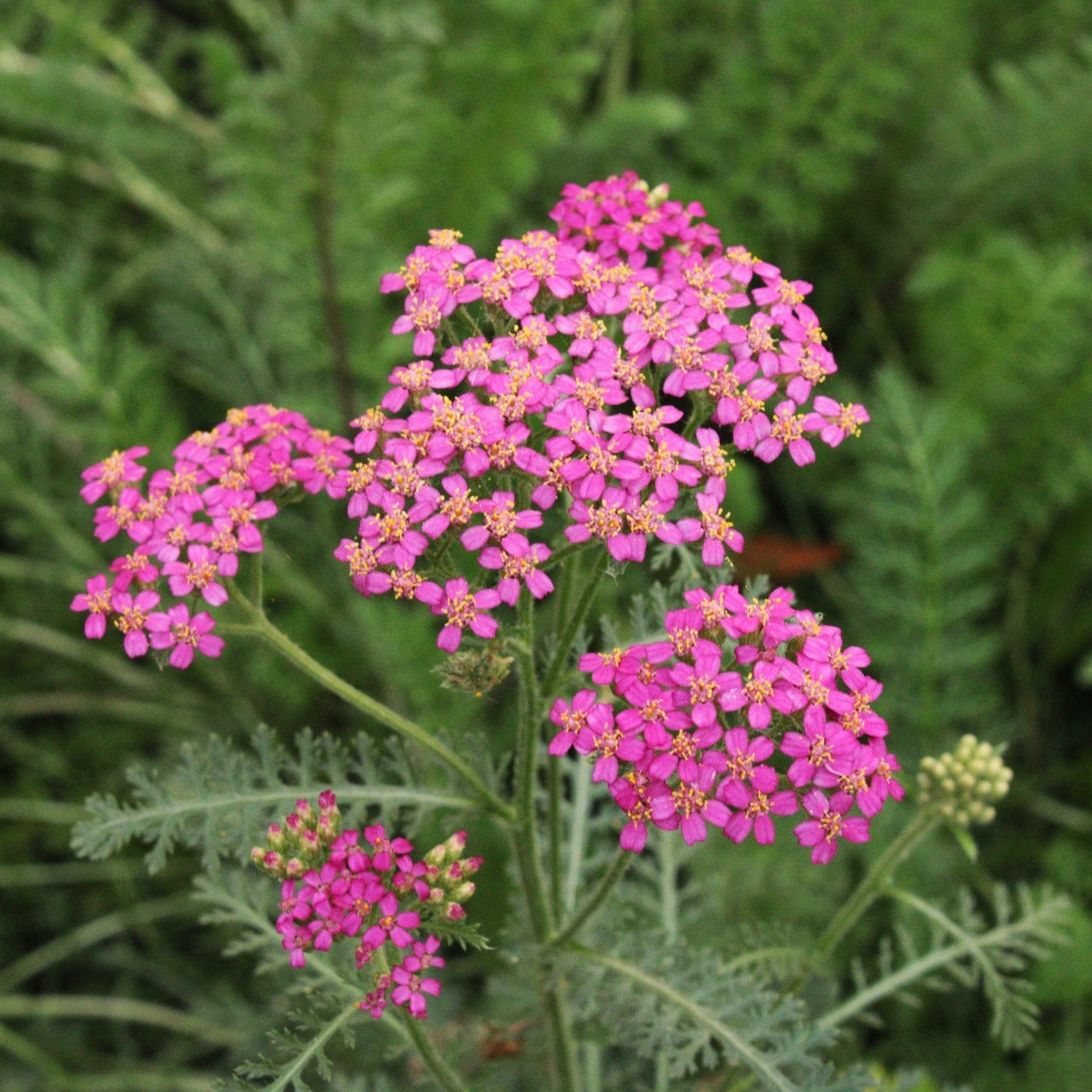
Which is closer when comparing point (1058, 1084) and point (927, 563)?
point (1058, 1084)

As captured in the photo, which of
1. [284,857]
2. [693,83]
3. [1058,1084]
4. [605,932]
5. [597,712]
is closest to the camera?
[597,712]

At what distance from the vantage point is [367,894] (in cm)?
164

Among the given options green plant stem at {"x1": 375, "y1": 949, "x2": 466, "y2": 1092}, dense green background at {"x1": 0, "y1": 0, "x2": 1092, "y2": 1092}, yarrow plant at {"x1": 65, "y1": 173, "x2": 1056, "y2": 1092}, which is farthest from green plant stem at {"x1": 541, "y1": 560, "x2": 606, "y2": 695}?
dense green background at {"x1": 0, "y1": 0, "x2": 1092, "y2": 1092}

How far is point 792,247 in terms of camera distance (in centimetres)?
464

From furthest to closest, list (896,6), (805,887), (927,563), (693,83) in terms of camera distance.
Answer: (693,83), (896,6), (927,563), (805,887)

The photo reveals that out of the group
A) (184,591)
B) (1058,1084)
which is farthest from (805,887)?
(184,591)

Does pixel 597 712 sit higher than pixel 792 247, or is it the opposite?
pixel 792 247

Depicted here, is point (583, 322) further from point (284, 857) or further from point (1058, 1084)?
point (1058, 1084)

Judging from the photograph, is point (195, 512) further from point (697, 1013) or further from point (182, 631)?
point (697, 1013)

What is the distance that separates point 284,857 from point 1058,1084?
236 centimetres

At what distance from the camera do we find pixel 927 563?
366 centimetres

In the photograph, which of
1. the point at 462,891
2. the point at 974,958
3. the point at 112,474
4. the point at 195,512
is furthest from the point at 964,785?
the point at 112,474

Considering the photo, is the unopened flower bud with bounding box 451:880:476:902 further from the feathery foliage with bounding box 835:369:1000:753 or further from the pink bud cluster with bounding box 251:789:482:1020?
the feathery foliage with bounding box 835:369:1000:753

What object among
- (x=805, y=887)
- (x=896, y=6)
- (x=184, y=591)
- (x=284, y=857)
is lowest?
(x=805, y=887)
